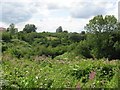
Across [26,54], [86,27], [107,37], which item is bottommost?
[26,54]

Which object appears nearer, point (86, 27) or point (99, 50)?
point (99, 50)

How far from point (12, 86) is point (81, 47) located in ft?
30.5

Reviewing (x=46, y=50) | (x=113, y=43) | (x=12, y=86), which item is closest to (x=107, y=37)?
(x=113, y=43)

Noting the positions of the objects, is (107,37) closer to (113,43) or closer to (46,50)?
(113,43)

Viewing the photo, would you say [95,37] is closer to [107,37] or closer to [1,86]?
[107,37]

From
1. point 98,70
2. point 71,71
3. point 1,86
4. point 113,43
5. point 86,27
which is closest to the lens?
point 1,86

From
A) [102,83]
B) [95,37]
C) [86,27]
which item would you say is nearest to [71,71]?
[102,83]

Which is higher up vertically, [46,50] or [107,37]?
[107,37]

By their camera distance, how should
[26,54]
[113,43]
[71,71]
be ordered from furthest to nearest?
[113,43] < [26,54] < [71,71]

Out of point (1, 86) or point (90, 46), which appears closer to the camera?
point (1, 86)

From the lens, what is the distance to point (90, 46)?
12328mm

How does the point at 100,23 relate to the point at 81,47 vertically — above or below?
above

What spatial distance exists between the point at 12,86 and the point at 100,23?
979cm

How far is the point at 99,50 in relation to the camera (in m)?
11.5
